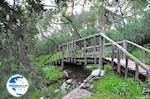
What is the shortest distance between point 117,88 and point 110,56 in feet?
14.3

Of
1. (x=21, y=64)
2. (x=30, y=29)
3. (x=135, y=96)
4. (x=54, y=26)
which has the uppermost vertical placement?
(x=54, y=26)

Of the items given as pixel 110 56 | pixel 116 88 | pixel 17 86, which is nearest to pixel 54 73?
pixel 110 56

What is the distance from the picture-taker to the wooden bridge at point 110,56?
32.9 feet

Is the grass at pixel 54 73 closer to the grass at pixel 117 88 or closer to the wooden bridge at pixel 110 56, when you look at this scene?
the wooden bridge at pixel 110 56

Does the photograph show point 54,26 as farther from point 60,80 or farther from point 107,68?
point 107,68

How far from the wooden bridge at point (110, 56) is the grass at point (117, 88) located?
304 mm

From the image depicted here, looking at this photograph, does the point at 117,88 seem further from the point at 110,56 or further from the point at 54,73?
the point at 54,73

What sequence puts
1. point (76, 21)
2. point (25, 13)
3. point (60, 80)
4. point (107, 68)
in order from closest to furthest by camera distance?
point (25, 13), point (107, 68), point (60, 80), point (76, 21)

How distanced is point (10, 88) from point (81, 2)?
1951 cm

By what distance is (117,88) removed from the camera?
9.46 meters

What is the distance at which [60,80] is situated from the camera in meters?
14.7

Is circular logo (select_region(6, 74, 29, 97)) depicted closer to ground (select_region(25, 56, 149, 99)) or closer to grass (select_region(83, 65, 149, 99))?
ground (select_region(25, 56, 149, 99))

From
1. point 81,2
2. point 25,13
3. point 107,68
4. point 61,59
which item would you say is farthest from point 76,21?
point 25,13

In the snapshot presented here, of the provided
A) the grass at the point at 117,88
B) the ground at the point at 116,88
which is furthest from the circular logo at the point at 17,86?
the grass at the point at 117,88
